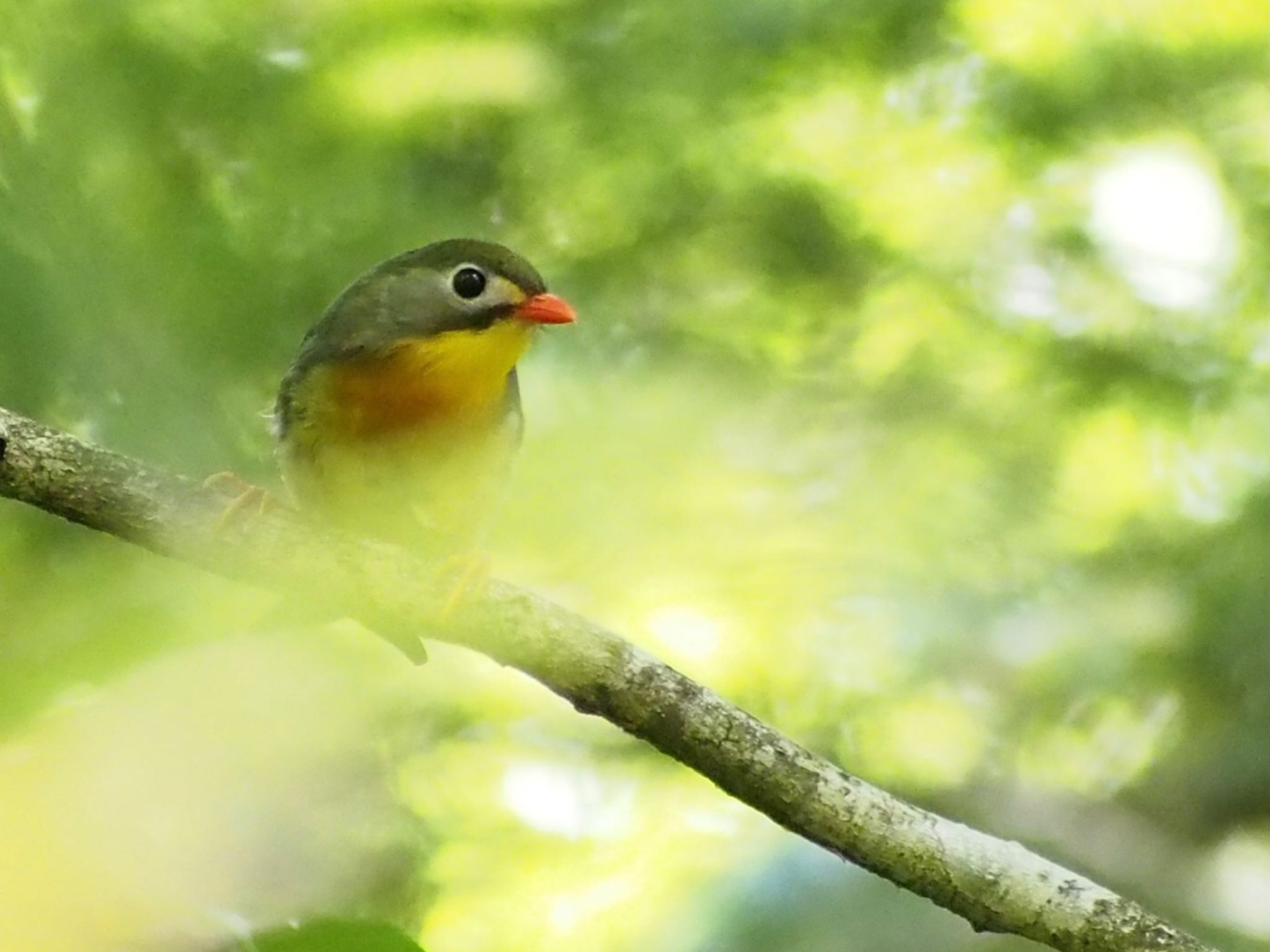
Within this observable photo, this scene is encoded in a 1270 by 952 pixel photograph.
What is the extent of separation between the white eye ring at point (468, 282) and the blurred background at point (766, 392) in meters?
0.32

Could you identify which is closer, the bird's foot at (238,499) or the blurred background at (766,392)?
the bird's foot at (238,499)

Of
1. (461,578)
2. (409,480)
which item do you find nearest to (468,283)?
(409,480)

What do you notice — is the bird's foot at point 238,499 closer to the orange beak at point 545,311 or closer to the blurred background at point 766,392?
the blurred background at point 766,392

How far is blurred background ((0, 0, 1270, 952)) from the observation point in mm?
3811

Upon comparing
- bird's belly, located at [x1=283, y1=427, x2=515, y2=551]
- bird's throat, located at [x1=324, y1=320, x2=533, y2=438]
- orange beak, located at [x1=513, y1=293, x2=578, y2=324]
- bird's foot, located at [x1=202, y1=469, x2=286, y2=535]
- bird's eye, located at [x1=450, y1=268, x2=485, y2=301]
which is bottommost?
bird's foot, located at [x1=202, y1=469, x2=286, y2=535]

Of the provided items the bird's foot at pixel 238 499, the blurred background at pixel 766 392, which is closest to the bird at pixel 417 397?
the blurred background at pixel 766 392

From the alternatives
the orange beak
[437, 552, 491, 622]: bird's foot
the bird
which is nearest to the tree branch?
[437, 552, 491, 622]: bird's foot

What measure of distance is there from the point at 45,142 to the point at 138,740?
1646 millimetres

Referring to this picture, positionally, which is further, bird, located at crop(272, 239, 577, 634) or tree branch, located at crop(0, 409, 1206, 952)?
bird, located at crop(272, 239, 577, 634)

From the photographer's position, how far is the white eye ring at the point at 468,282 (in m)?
4.45

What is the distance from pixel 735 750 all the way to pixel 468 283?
2.22 metres

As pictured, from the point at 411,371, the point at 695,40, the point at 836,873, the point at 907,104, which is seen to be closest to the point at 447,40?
the point at 695,40

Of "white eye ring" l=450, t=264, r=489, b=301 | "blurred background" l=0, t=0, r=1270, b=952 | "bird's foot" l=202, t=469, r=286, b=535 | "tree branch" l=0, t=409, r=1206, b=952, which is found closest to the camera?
"tree branch" l=0, t=409, r=1206, b=952

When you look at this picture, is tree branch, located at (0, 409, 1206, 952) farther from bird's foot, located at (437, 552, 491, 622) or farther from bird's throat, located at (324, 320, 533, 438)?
bird's throat, located at (324, 320, 533, 438)
